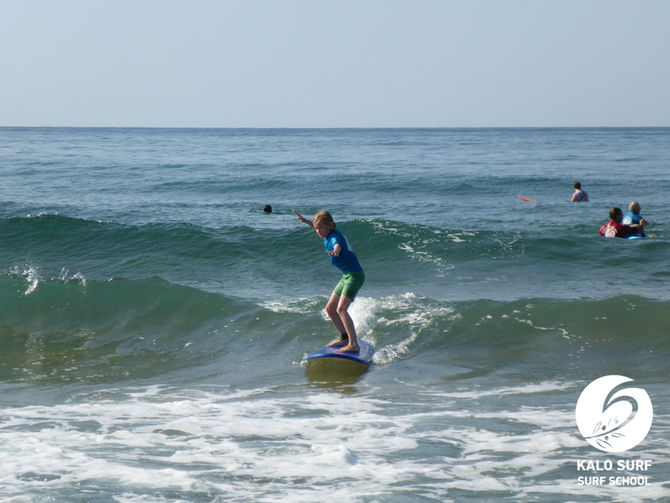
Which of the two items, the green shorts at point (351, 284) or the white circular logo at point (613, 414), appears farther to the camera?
the green shorts at point (351, 284)

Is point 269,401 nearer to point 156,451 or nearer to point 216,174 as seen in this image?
point 156,451

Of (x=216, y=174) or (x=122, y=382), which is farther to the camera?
(x=216, y=174)

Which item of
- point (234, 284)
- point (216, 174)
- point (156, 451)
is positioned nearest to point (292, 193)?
point (216, 174)

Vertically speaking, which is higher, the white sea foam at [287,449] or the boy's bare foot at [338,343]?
the boy's bare foot at [338,343]

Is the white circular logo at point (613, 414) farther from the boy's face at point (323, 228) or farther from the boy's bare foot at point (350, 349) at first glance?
the boy's face at point (323, 228)

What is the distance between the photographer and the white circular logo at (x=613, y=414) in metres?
6.80

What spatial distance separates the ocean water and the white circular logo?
0.14m

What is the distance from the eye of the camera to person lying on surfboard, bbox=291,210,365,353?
30.9 ft

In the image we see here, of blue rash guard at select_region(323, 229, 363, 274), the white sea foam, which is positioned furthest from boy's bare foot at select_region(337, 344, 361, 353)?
the white sea foam

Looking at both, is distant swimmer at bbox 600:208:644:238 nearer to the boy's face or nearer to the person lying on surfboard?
the person lying on surfboard

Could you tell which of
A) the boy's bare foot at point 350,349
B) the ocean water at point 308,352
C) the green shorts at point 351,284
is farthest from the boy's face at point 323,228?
the ocean water at point 308,352

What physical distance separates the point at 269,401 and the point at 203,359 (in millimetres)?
2750

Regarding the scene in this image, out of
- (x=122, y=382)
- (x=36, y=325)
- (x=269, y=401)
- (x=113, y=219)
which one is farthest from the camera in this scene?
(x=113, y=219)

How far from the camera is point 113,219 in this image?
76.9ft
